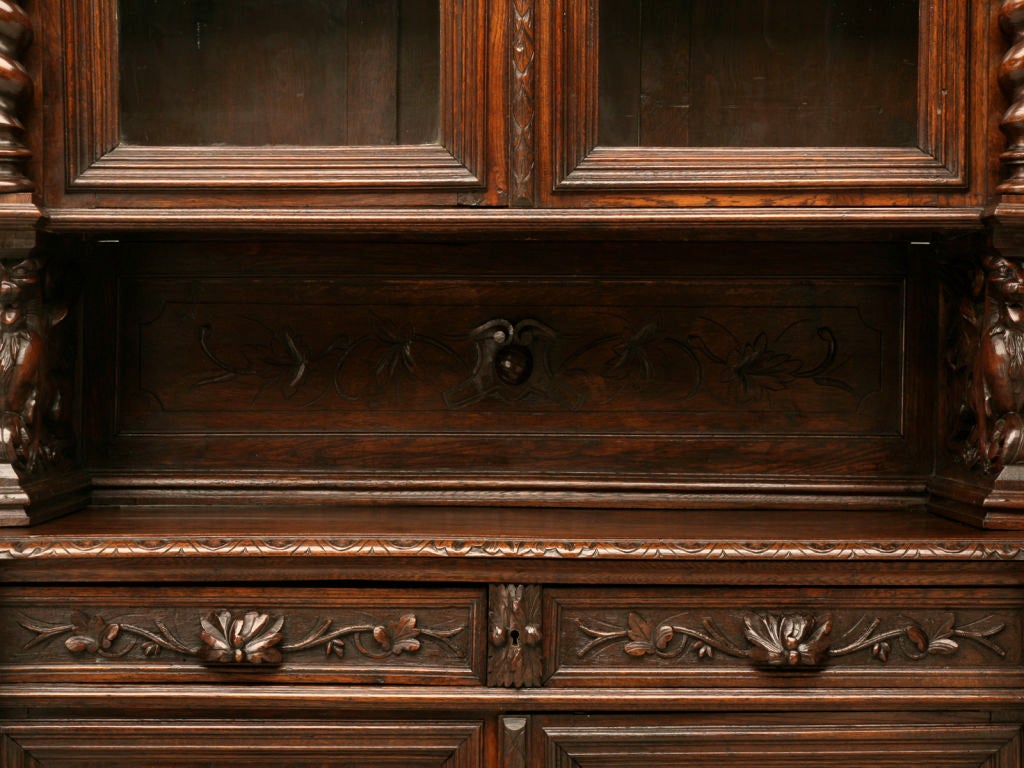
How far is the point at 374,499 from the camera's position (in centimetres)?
159

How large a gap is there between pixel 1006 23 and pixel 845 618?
725 millimetres

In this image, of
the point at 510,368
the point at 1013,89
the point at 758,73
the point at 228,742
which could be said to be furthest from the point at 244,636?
the point at 1013,89

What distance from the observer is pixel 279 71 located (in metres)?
1.37

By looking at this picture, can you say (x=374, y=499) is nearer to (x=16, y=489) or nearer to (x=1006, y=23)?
(x=16, y=489)

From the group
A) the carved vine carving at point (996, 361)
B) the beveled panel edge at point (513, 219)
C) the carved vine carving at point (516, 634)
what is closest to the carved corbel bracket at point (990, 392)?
the carved vine carving at point (996, 361)

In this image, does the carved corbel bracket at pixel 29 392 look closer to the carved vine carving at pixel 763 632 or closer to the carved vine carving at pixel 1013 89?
the carved vine carving at pixel 763 632

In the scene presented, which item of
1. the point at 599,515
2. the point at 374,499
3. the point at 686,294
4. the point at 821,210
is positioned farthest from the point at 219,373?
the point at 821,210

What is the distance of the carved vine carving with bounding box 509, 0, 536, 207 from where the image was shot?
1.29m

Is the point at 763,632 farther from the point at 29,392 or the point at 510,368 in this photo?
the point at 29,392

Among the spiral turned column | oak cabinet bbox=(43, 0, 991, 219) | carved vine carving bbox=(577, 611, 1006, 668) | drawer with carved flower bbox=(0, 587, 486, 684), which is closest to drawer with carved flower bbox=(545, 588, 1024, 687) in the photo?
carved vine carving bbox=(577, 611, 1006, 668)

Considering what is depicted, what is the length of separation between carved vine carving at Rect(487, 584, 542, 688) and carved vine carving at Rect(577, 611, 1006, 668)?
0.06m

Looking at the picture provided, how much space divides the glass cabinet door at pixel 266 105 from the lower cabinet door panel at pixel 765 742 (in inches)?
25.6

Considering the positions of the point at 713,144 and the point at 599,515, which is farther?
the point at 599,515

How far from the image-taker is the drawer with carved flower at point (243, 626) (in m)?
1.27
